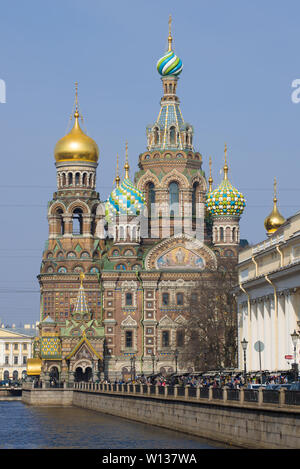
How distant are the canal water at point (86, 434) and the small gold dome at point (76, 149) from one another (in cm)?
3248

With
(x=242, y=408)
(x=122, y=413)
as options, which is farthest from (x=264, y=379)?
(x=122, y=413)

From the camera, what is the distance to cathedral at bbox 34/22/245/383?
289 feet

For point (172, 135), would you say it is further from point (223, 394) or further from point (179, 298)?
point (223, 394)

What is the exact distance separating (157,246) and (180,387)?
1771 inches

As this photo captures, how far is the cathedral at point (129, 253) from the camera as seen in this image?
88125 millimetres

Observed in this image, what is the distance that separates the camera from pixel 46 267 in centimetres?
9012

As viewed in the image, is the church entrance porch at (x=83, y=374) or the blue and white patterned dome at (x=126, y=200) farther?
the blue and white patterned dome at (x=126, y=200)

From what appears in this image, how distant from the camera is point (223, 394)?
37.0 metres

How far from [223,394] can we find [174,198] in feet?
188

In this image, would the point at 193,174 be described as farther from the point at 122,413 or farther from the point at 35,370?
the point at 122,413

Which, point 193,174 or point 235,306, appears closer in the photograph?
point 235,306

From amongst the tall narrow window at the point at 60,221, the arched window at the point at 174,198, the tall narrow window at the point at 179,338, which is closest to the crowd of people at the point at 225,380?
the tall narrow window at the point at 179,338

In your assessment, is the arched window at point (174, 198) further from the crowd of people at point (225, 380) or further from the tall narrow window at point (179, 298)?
the crowd of people at point (225, 380)

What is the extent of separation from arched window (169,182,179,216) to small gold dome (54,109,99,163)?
6646 millimetres
